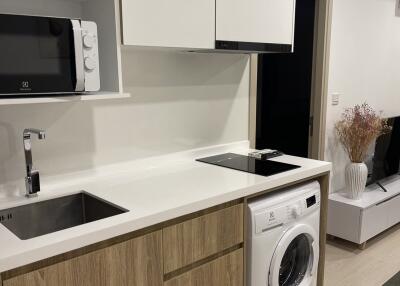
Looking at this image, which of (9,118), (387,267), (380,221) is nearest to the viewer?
(9,118)

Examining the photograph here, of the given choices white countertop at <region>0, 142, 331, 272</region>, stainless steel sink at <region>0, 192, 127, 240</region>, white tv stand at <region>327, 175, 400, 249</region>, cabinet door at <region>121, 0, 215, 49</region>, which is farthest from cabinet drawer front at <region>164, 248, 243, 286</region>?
white tv stand at <region>327, 175, 400, 249</region>

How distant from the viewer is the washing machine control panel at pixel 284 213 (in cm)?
184

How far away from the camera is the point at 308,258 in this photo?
7.37 ft

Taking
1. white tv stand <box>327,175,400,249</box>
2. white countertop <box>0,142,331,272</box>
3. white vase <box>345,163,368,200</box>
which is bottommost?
white tv stand <box>327,175,400,249</box>

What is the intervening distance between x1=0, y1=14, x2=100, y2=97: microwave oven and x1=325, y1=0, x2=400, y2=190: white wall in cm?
241

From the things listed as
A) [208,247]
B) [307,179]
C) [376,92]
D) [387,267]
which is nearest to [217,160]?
[307,179]

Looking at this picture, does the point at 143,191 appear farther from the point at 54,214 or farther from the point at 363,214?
the point at 363,214

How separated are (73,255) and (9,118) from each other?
0.72 metres

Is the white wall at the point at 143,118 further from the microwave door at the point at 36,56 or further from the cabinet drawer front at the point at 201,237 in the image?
the cabinet drawer front at the point at 201,237


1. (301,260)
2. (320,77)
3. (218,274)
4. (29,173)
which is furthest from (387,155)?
(29,173)

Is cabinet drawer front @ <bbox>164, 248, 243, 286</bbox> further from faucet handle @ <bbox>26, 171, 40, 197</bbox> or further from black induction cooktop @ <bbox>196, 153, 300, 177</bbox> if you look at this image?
faucet handle @ <bbox>26, 171, 40, 197</bbox>

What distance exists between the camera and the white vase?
10.7ft

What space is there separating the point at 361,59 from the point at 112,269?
3.11 m

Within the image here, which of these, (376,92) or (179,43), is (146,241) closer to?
(179,43)
